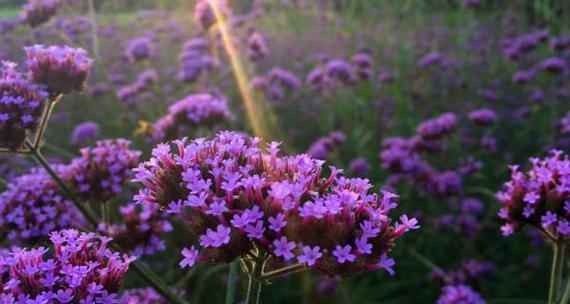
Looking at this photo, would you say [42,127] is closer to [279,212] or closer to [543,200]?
[279,212]

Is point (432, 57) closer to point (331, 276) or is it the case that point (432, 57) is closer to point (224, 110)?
point (224, 110)

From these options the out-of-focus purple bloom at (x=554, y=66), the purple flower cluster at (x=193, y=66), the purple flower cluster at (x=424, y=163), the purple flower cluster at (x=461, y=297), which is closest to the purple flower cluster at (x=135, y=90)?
the purple flower cluster at (x=193, y=66)

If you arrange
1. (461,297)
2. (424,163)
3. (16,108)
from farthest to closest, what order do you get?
(424,163)
(461,297)
(16,108)

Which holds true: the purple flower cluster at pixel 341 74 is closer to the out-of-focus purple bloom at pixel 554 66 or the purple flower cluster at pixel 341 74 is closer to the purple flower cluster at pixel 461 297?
the out-of-focus purple bloom at pixel 554 66

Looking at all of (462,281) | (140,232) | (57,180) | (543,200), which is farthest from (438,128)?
(57,180)

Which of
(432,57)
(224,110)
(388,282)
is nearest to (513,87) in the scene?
(432,57)

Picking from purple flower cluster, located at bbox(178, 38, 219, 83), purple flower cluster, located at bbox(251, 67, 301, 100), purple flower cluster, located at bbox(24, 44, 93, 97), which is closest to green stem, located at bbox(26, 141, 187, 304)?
purple flower cluster, located at bbox(24, 44, 93, 97)
